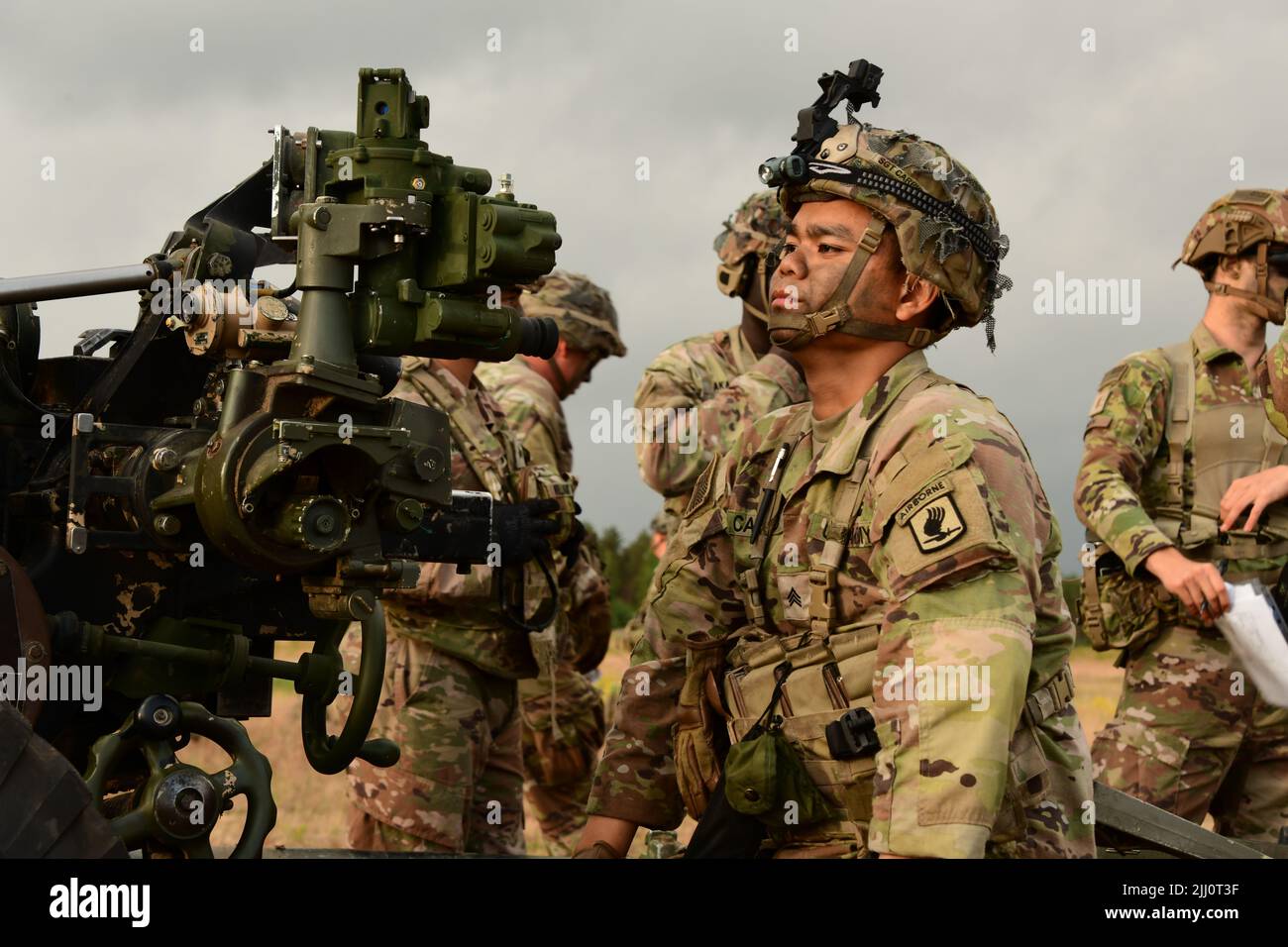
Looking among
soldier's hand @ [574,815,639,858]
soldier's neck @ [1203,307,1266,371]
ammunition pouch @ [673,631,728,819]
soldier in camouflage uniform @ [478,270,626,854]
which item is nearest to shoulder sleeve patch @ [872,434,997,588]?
ammunition pouch @ [673,631,728,819]

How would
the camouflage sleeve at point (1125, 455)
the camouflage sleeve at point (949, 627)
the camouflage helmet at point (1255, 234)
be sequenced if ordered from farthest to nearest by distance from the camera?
the camouflage helmet at point (1255, 234) < the camouflage sleeve at point (1125, 455) < the camouflage sleeve at point (949, 627)

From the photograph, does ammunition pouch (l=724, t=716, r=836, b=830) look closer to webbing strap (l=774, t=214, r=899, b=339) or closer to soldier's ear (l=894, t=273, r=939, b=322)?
webbing strap (l=774, t=214, r=899, b=339)

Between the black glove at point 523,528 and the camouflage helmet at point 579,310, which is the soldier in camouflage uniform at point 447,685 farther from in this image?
the camouflage helmet at point 579,310

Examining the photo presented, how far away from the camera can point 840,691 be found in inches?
185

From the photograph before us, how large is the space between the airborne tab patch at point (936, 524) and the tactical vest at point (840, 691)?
11 centimetres

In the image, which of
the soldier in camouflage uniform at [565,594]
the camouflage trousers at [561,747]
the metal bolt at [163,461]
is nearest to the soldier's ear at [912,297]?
the metal bolt at [163,461]

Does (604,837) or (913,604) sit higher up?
(913,604)

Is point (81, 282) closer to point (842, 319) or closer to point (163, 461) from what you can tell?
point (163, 461)

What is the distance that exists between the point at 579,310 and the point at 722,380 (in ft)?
4.42

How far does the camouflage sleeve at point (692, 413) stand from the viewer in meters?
8.01

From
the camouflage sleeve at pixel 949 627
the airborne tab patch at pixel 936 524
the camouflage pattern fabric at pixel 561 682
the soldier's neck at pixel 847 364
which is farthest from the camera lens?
the camouflage pattern fabric at pixel 561 682

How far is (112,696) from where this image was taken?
16.6ft

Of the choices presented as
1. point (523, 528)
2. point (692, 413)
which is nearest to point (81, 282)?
point (523, 528)
